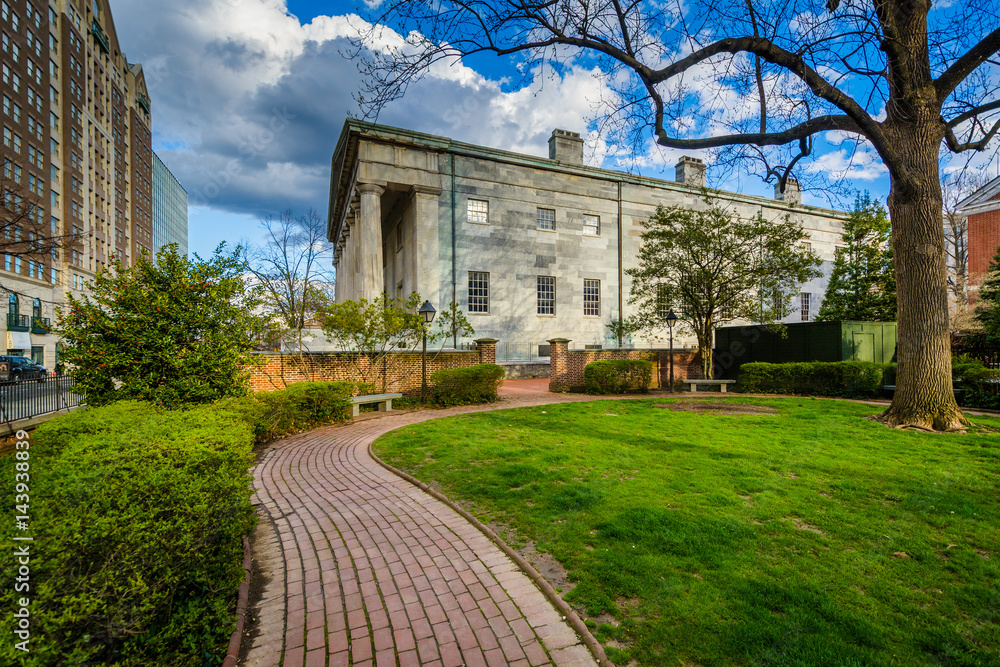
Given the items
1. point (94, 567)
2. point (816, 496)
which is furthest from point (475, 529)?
point (816, 496)

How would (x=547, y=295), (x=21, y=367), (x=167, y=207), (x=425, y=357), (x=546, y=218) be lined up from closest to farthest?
(x=425, y=357), (x=21, y=367), (x=547, y=295), (x=546, y=218), (x=167, y=207)

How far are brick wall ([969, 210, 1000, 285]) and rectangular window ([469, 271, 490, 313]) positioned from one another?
30.7m

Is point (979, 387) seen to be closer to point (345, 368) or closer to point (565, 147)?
point (345, 368)

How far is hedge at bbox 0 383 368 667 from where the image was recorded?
5.76 feet

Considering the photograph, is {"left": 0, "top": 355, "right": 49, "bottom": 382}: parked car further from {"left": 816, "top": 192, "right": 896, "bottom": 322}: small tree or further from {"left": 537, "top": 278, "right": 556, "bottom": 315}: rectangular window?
{"left": 816, "top": 192, "right": 896, "bottom": 322}: small tree

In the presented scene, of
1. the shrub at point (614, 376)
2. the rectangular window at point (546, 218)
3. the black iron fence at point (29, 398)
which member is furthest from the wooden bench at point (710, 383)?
the black iron fence at point (29, 398)

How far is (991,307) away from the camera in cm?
1927

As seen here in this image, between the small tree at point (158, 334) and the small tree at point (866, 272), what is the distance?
86.7 ft

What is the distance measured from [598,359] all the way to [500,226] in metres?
10.6

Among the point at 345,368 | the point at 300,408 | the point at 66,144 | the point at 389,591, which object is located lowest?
the point at 389,591

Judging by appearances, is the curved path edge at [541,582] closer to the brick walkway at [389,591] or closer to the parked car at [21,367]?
the brick walkway at [389,591]

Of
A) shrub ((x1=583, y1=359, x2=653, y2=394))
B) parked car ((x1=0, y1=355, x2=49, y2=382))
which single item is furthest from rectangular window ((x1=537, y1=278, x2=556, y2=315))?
parked car ((x1=0, y1=355, x2=49, y2=382))

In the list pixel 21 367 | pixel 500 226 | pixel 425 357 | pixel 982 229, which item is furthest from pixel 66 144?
pixel 982 229

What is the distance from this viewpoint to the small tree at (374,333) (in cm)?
1305
